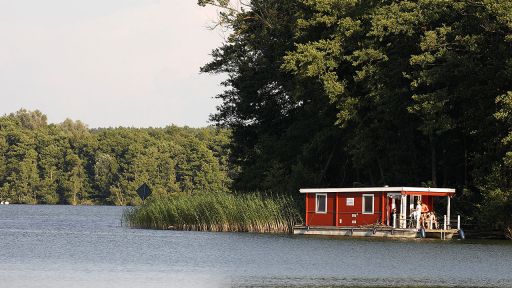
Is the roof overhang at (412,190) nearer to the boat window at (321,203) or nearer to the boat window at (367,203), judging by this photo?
the boat window at (367,203)

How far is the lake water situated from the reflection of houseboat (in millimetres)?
1983

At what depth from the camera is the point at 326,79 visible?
60.8m

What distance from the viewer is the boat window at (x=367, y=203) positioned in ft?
186

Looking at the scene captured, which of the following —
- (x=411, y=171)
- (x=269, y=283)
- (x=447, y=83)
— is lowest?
(x=269, y=283)

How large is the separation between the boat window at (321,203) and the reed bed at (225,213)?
55.6 inches

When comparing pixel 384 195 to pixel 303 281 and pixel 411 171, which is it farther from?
pixel 303 281

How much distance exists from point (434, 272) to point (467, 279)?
2.49 meters

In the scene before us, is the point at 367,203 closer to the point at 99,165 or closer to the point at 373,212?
the point at 373,212

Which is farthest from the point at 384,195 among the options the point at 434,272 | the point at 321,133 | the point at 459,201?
the point at 434,272

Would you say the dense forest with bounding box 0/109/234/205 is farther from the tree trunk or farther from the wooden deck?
the wooden deck

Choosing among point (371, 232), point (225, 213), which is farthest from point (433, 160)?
point (225, 213)

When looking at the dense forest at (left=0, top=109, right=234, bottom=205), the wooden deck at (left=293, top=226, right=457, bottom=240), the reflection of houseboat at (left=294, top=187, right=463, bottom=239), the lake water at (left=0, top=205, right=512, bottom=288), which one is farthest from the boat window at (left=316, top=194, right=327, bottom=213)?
the dense forest at (left=0, top=109, right=234, bottom=205)

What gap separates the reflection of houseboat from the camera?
55.2 meters

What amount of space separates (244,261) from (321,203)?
17.7 metres
